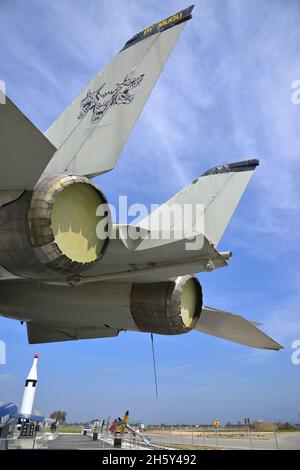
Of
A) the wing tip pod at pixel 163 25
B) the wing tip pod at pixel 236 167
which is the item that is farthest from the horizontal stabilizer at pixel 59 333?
the wing tip pod at pixel 163 25

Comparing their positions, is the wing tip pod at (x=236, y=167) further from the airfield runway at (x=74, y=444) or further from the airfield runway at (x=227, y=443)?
the airfield runway at (x=74, y=444)

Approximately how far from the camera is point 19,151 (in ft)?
14.9

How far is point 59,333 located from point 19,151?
8.02 meters

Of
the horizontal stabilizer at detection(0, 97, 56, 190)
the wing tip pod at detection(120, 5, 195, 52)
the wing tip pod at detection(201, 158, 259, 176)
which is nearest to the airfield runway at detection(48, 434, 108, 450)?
the wing tip pod at detection(201, 158, 259, 176)

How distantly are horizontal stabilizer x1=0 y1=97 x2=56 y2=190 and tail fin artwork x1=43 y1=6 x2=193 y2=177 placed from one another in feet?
3.84

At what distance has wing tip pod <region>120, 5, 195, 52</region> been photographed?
6793 mm

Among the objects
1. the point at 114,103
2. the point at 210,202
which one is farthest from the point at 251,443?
the point at 114,103

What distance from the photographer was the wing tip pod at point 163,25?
6.79 meters

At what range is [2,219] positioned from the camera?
5207 millimetres

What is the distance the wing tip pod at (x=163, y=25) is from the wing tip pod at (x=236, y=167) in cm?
382
